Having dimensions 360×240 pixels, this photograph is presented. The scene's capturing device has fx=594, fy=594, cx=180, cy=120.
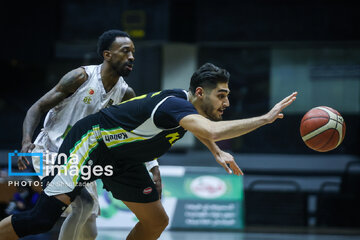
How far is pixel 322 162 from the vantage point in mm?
12305

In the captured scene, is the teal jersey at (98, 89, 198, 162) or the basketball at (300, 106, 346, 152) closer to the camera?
the teal jersey at (98, 89, 198, 162)

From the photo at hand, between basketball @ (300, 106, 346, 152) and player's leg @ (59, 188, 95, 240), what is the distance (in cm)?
188

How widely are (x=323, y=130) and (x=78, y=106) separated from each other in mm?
2064

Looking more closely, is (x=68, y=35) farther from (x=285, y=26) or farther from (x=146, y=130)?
(x=146, y=130)

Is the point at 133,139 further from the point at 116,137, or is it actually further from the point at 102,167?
the point at 102,167

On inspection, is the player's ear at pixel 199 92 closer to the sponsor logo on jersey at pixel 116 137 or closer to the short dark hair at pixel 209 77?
the short dark hair at pixel 209 77

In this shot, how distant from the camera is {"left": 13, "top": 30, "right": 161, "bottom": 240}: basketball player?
16.2 ft

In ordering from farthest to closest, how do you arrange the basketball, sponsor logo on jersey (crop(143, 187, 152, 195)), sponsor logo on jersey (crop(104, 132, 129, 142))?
1. sponsor logo on jersey (crop(143, 187, 152, 195))
2. the basketball
3. sponsor logo on jersey (crop(104, 132, 129, 142))

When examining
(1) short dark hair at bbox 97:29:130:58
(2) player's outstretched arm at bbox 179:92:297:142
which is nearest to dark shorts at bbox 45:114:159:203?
(1) short dark hair at bbox 97:29:130:58

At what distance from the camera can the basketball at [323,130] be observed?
4695 millimetres

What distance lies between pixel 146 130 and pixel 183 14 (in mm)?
8258

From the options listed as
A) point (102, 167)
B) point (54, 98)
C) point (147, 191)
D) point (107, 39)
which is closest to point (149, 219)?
point (147, 191)

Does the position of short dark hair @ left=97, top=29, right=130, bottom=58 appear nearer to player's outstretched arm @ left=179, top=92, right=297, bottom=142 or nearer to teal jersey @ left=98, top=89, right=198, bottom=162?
teal jersey @ left=98, top=89, right=198, bottom=162

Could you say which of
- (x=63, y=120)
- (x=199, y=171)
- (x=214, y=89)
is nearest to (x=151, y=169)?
(x=63, y=120)
